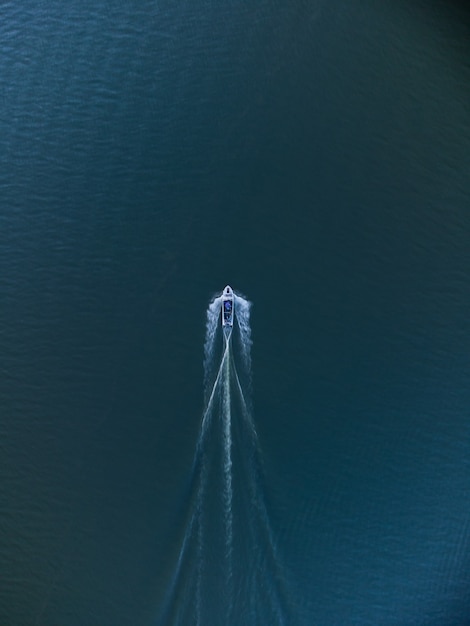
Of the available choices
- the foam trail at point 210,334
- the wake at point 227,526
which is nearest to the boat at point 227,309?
the foam trail at point 210,334

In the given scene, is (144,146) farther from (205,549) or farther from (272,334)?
(205,549)

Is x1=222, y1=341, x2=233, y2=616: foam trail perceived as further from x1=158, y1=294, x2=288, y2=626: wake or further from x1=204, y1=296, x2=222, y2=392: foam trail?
x1=204, y1=296, x2=222, y2=392: foam trail

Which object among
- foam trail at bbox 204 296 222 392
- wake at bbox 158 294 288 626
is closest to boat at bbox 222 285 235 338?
foam trail at bbox 204 296 222 392

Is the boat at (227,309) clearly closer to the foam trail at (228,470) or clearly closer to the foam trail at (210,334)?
the foam trail at (210,334)

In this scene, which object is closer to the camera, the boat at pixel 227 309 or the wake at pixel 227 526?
the wake at pixel 227 526

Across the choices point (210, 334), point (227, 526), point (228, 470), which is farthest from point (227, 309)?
point (227, 526)
